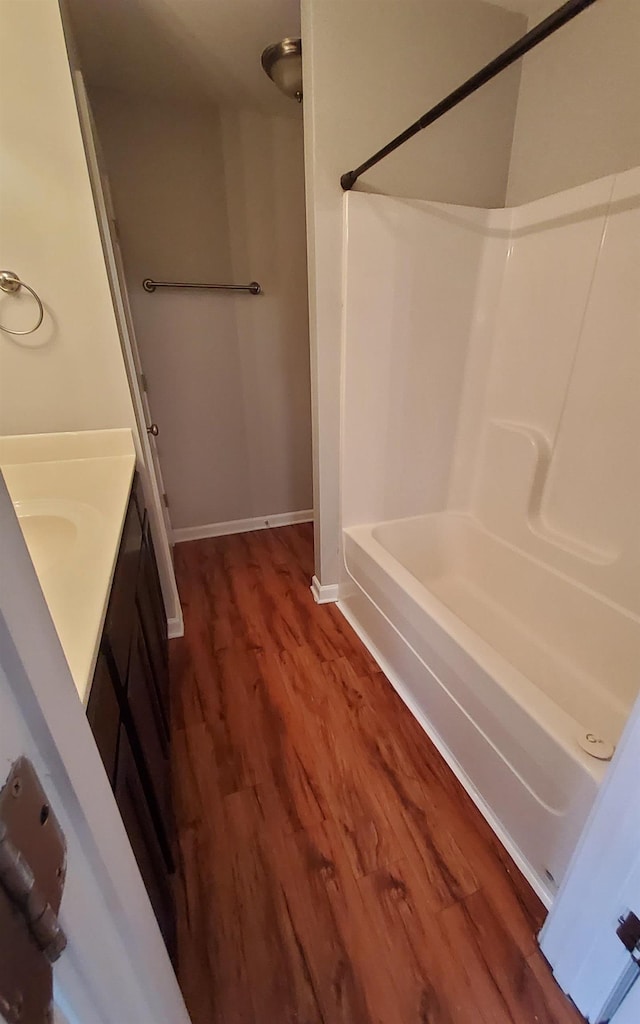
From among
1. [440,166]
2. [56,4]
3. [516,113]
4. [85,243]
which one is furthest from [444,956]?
[516,113]

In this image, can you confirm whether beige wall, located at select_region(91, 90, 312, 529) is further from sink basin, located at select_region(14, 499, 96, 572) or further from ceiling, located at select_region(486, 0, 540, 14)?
sink basin, located at select_region(14, 499, 96, 572)

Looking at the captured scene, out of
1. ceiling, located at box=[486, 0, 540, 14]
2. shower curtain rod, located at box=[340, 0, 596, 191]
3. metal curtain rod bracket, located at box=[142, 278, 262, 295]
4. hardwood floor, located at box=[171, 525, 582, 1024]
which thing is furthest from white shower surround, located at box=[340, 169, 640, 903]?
metal curtain rod bracket, located at box=[142, 278, 262, 295]

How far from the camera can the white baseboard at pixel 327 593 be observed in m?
2.27

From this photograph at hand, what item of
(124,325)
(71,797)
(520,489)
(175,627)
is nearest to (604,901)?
(71,797)

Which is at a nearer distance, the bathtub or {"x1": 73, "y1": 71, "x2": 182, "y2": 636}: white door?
the bathtub

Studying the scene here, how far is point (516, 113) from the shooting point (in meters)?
1.74

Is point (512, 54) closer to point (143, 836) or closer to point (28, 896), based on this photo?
point (28, 896)

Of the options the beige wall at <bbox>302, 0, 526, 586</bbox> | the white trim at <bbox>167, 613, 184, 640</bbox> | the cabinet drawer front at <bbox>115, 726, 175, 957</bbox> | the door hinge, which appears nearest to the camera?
the door hinge

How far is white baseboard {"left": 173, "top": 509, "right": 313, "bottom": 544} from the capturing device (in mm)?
2953

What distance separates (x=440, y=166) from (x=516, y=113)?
384mm

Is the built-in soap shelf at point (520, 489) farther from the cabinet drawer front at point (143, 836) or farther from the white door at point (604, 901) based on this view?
the cabinet drawer front at point (143, 836)

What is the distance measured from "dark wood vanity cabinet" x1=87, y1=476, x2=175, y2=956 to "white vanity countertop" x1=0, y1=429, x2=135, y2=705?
0.05 metres

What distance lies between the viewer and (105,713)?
714 millimetres

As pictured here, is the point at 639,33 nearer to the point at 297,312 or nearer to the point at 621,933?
the point at 297,312
